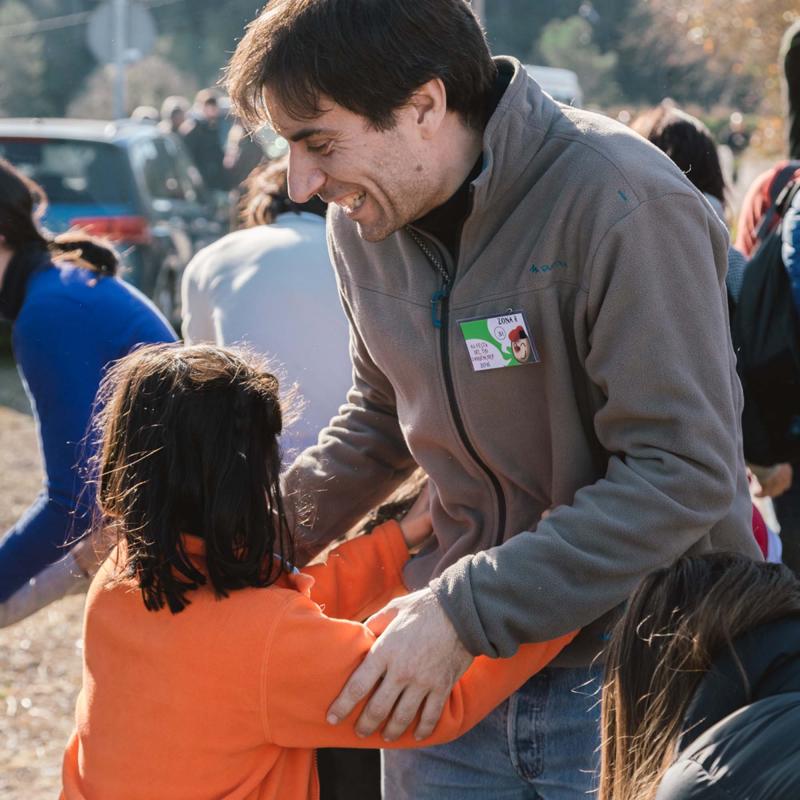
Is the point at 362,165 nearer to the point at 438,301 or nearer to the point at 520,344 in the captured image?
the point at 438,301

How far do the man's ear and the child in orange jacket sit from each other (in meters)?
0.48

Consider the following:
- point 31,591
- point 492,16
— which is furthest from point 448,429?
point 492,16

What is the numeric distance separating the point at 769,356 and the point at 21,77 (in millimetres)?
42918

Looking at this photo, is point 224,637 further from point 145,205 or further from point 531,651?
point 145,205

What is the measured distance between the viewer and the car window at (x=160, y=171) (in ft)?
34.8

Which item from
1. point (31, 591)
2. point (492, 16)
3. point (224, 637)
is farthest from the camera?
point (492, 16)

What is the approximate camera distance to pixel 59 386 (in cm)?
294

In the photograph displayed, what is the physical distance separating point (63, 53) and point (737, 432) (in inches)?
1816

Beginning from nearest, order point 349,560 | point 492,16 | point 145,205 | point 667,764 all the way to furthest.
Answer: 1. point 667,764
2. point 349,560
3. point 145,205
4. point 492,16

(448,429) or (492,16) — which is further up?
(448,429)

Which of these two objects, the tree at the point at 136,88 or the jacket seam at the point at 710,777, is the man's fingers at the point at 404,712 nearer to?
the jacket seam at the point at 710,777

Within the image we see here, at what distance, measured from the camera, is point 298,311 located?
335 cm

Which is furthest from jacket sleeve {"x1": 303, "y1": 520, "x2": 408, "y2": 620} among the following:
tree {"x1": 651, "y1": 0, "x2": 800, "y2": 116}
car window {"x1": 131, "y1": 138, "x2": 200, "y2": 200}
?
tree {"x1": 651, "y1": 0, "x2": 800, "y2": 116}

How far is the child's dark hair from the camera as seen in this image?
7.00ft
